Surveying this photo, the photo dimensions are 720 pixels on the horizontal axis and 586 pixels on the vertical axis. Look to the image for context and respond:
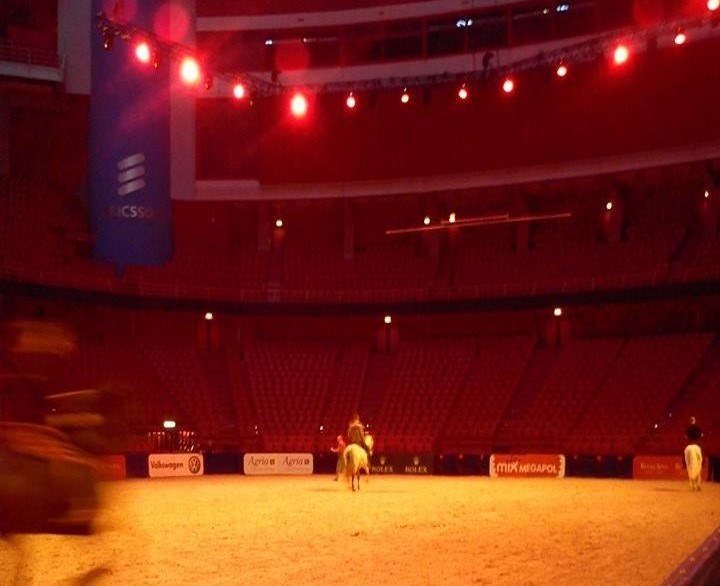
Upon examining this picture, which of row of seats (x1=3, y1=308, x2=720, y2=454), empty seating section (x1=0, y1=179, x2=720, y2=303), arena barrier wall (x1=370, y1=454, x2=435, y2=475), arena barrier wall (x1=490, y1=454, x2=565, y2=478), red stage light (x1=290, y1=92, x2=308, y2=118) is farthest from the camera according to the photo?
empty seating section (x1=0, y1=179, x2=720, y2=303)

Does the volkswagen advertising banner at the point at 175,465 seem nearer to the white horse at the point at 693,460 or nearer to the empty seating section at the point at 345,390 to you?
the empty seating section at the point at 345,390

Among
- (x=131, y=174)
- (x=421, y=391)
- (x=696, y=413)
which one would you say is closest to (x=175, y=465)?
(x=421, y=391)

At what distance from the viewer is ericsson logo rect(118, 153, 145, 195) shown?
31.9m

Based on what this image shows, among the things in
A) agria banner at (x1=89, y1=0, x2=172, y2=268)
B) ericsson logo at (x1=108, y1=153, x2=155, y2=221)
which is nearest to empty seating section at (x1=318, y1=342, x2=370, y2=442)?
agria banner at (x1=89, y1=0, x2=172, y2=268)

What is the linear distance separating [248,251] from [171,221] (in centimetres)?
493

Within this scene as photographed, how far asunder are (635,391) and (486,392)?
17.6 ft

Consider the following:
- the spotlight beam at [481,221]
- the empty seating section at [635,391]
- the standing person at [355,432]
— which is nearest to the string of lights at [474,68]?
the spotlight beam at [481,221]

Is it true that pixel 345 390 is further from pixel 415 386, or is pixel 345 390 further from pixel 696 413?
pixel 696 413

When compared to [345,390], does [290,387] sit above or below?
above

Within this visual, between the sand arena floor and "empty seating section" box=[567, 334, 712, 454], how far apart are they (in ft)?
25.3

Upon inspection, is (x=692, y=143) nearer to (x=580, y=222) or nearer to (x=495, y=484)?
(x=580, y=222)

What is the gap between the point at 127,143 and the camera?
1252 inches

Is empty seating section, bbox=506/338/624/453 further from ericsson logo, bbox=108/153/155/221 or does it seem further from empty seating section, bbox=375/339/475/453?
ericsson logo, bbox=108/153/155/221

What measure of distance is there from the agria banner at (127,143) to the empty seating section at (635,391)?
17.1 m
